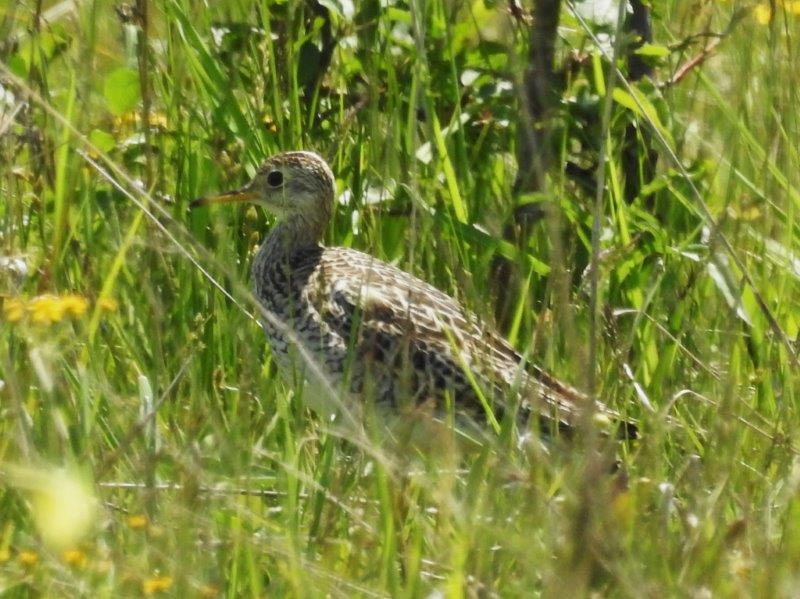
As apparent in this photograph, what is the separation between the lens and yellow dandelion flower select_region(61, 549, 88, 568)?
3008 millimetres

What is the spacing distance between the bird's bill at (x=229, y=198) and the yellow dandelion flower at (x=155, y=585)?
2212 millimetres

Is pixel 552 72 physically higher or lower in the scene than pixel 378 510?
higher

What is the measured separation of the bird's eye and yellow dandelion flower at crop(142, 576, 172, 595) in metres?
2.61

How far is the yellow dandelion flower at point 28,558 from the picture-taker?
308 cm

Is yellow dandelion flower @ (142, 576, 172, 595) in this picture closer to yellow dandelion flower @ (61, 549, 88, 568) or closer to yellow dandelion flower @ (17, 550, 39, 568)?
yellow dandelion flower @ (61, 549, 88, 568)

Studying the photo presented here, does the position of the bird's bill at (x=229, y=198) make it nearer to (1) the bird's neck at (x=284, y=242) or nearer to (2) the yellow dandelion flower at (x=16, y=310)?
(1) the bird's neck at (x=284, y=242)

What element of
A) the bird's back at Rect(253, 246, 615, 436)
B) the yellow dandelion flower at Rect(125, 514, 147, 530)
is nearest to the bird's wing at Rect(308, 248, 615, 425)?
the bird's back at Rect(253, 246, 615, 436)

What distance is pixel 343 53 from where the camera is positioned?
555cm

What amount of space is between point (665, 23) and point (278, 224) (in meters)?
1.52

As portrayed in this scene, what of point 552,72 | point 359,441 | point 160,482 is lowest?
point 160,482

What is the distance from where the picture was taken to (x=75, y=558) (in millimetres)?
3008

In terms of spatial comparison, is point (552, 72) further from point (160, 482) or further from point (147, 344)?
point (160, 482)

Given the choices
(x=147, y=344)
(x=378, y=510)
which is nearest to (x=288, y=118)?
(x=147, y=344)

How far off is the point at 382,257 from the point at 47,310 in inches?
84.1
